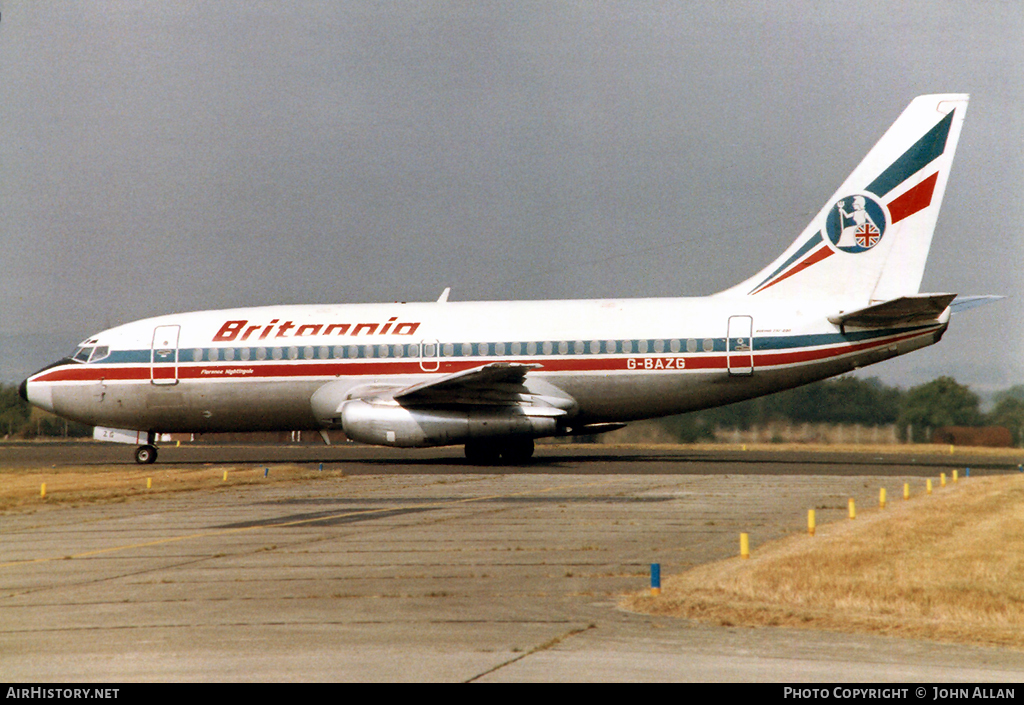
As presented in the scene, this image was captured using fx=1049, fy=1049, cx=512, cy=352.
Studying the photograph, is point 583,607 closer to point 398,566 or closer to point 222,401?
point 398,566

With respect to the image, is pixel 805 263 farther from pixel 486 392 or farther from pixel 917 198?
pixel 486 392

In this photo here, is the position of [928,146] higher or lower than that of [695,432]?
higher

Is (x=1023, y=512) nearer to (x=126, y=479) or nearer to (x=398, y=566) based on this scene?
(x=398, y=566)

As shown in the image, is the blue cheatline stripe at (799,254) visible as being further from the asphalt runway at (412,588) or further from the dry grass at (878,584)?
the dry grass at (878,584)

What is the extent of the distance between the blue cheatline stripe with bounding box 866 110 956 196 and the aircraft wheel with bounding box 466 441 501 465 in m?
13.9

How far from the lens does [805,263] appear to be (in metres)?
31.5

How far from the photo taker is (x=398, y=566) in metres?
12.6

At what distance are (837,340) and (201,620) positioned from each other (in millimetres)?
23677

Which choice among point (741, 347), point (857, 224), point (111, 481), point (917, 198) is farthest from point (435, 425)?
point (917, 198)

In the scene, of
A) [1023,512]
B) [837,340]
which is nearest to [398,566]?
[1023,512]

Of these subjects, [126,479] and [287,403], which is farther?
[287,403]
